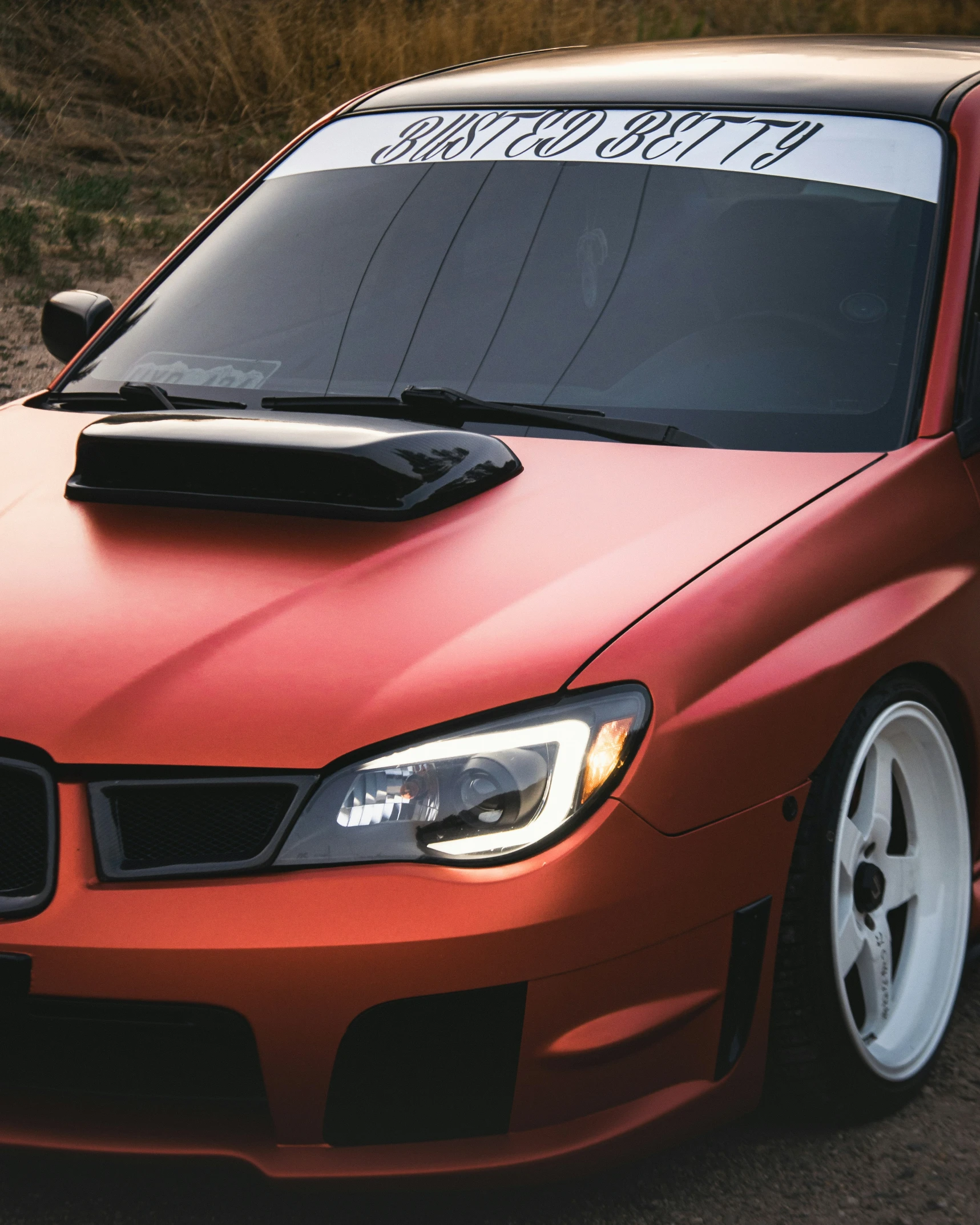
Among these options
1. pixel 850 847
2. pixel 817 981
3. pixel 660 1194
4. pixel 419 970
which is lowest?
pixel 660 1194

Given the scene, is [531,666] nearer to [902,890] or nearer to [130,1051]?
[130,1051]

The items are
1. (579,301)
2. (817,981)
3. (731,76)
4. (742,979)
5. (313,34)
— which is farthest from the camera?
(313,34)

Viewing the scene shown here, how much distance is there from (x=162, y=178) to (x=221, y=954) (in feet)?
32.5

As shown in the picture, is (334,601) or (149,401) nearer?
(334,601)

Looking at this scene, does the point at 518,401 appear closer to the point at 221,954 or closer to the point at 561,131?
the point at 561,131

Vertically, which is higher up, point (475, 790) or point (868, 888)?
point (475, 790)

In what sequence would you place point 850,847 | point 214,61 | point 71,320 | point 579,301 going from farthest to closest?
point 214,61 → point 71,320 → point 579,301 → point 850,847

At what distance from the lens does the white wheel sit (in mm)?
2307

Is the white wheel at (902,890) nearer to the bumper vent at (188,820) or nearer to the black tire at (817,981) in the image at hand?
the black tire at (817,981)

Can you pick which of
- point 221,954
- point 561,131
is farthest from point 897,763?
point 561,131

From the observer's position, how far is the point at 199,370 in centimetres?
306

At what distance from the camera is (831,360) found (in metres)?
2.73

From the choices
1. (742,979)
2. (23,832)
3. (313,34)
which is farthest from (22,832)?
(313,34)

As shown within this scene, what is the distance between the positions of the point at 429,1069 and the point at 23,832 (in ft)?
1.88
